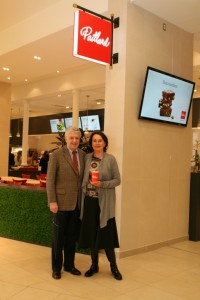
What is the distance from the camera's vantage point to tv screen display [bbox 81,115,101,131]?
45.4 ft

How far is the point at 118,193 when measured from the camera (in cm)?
469

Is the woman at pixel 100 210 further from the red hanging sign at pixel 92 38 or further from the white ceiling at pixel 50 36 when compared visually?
the white ceiling at pixel 50 36

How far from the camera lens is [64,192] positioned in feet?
12.1

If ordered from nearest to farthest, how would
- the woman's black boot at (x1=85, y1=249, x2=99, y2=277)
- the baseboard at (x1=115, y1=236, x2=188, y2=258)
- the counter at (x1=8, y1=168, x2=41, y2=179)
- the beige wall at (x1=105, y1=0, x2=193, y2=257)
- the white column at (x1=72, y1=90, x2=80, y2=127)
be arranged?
the woman's black boot at (x1=85, y1=249, x2=99, y2=277)
the baseboard at (x1=115, y1=236, x2=188, y2=258)
the beige wall at (x1=105, y1=0, x2=193, y2=257)
the white column at (x1=72, y1=90, x2=80, y2=127)
the counter at (x1=8, y1=168, x2=41, y2=179)

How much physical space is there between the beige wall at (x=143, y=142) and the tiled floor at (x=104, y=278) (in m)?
0.51

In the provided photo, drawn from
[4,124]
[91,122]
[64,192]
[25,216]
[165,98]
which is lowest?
[25,216]

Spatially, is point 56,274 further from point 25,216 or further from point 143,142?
point 143,142

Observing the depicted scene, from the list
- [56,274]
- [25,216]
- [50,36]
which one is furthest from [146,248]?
[50,36]

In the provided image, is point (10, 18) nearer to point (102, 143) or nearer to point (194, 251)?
point (102, 143)

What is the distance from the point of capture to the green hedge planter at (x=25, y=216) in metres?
5.10

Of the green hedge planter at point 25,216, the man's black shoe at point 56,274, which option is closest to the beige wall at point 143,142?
the green hedge planter at point 25,216

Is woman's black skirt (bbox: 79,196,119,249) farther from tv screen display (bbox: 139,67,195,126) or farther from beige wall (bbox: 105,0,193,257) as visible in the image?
tv screen display (bbox: 139,67,195,126)

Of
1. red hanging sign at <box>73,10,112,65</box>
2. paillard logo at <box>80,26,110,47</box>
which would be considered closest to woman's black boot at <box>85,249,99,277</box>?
red hanging sign at <box>73,10,112,65</box>

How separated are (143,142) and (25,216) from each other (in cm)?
217
